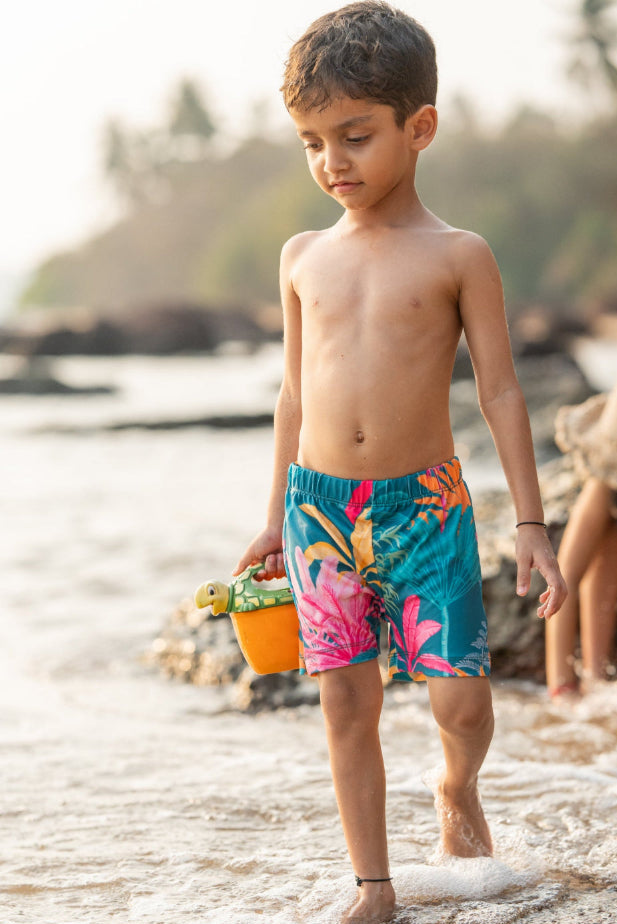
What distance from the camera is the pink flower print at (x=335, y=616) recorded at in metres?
2.35

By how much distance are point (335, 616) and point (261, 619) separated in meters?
0.20

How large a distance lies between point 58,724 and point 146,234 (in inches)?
3009

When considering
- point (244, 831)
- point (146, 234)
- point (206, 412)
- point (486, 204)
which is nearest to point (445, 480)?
point (244, 831)

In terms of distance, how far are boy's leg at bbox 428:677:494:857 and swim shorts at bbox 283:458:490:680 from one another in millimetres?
35

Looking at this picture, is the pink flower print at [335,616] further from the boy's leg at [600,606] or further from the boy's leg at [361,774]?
the boy's leg at [600,606]

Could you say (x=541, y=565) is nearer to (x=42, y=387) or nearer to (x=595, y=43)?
(x=42, y=387)

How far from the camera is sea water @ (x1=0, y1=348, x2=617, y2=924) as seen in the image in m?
2.48

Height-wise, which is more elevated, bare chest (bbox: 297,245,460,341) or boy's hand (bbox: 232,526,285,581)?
bare chest (bbox: 297,245,460,341)

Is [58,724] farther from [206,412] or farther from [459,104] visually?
[459,104]

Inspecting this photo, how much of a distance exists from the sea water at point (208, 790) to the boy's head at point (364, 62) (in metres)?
1.58

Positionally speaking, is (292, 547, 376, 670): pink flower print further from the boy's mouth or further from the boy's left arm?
the boy's mouth

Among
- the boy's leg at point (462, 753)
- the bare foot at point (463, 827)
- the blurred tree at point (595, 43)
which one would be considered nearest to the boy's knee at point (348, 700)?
the boy's leg at point (462, 753)

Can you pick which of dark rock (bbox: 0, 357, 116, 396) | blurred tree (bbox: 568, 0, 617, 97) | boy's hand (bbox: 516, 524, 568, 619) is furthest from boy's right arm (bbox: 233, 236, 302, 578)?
blurred tree (bbox: 568, 0, 617, 97)

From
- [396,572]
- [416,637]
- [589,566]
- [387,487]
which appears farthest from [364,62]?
[589,566]
